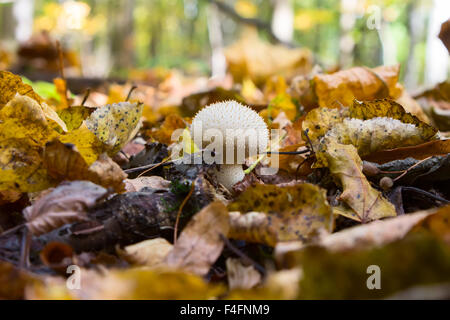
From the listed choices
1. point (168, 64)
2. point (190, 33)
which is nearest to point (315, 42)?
point (190, 33)

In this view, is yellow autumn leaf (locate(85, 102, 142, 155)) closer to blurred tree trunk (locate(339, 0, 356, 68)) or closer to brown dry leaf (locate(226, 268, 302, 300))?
brown dry leaf (locate(226, 268, 302, 300))

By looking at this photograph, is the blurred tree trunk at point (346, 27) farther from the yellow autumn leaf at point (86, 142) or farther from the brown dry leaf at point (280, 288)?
the brown dry leaf at point (280, 288)

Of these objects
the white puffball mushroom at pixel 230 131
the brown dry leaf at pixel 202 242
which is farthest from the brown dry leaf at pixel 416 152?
the brown dry leaf at pixel 202 242

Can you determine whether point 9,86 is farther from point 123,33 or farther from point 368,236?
point 123,33

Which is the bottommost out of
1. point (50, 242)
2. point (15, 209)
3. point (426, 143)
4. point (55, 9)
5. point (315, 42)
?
point (50, 242)
